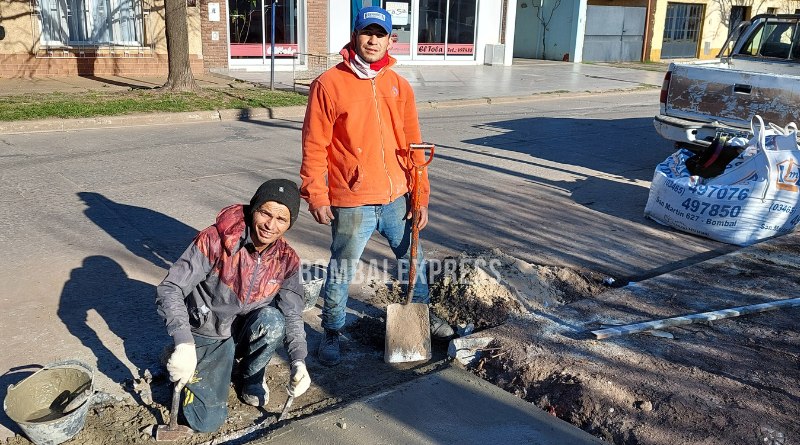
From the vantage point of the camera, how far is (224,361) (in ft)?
11.3

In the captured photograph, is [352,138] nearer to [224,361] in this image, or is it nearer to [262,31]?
[224,361]

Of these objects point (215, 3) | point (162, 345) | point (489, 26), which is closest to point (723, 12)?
point (489, 26)

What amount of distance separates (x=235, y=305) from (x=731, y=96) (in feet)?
22.1

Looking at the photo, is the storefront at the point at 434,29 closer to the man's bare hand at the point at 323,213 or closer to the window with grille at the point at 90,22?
the window with grille at the point at 90,22

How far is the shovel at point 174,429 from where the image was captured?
3236mm

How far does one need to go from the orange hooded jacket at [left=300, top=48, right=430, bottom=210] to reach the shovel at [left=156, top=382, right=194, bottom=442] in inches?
46.5

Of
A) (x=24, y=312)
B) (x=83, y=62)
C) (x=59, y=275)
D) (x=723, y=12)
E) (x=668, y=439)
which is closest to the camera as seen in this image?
(x=668, y=439)

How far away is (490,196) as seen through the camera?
775 cm

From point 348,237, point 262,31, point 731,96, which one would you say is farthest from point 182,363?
point 262,31

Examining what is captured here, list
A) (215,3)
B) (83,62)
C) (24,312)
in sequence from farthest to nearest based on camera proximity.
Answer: (215,3) → (83,62) → (24,312)

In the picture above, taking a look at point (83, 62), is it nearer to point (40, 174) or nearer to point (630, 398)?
point (40, 174)

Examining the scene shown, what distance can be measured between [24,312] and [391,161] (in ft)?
8.08

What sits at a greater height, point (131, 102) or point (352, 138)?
point (352, 138)

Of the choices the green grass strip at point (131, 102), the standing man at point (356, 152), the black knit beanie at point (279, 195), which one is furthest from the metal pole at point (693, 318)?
the green grass strip at point (131, 102)
